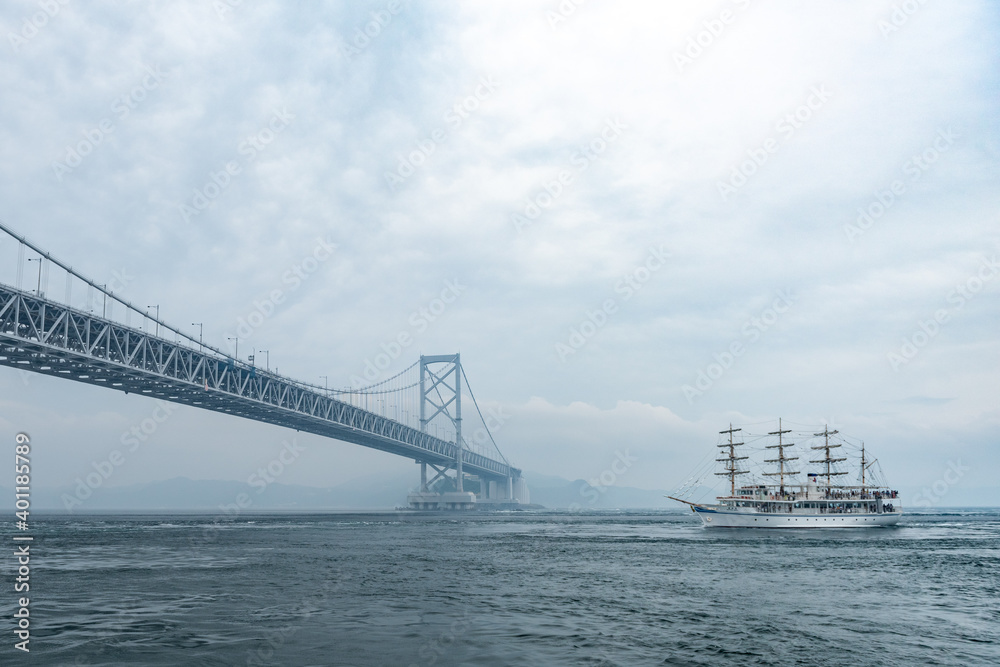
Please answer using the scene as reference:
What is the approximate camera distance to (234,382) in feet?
261

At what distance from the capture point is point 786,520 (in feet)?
251

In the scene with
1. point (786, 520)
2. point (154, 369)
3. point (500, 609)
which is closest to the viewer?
point (500, 609)

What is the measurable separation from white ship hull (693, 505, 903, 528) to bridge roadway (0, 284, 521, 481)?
49.5 metres

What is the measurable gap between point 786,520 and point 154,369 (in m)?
64.1

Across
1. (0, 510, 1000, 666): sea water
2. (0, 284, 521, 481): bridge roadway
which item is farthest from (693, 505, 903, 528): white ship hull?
(0, 284, 521, 481): bridge roadway

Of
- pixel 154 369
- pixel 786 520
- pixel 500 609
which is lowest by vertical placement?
pixel 786 520

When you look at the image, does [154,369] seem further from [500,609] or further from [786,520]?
[786,520]

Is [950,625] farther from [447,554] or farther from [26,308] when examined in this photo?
[26,308]

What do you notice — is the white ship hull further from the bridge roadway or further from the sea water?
the bridge roadway

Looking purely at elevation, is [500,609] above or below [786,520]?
above

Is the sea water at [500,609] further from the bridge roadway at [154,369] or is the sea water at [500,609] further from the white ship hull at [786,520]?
the white ship hull at [786,520]

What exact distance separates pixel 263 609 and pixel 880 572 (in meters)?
26.9

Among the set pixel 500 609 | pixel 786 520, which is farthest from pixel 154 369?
pixel 786 520

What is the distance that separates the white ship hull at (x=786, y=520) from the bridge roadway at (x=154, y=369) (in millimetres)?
49516
